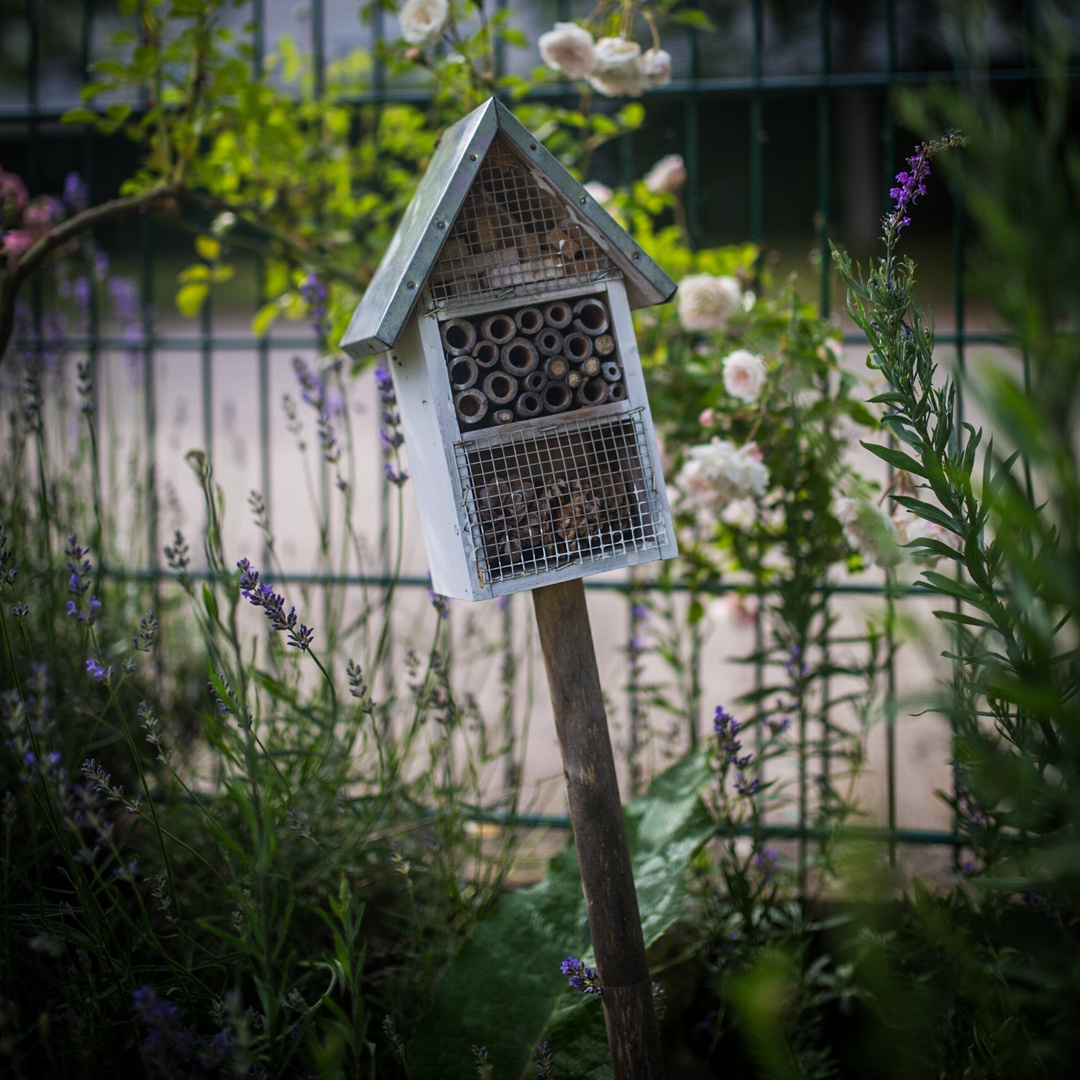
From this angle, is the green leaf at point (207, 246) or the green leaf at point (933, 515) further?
the green leaf at point (207, 246)

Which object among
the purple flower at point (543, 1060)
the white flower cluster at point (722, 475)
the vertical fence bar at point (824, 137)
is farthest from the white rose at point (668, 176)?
the purple flower at point (543, 1060)

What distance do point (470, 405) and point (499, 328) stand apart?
11cm

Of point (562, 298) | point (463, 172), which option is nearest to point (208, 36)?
point (463, 172)

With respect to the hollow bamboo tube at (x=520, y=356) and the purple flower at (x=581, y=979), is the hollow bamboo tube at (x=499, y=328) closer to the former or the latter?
the hollow bamboo tube at (x=520, y=356)

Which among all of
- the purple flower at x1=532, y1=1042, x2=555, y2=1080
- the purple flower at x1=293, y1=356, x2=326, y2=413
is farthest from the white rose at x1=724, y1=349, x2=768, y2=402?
the purple flower at x1=532, y1=1042, x2=555, y2=1080

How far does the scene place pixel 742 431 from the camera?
1.85 m

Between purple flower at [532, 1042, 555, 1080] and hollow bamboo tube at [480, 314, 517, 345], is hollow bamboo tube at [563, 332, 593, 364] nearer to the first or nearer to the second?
hollow bamboo tube at [480, 314, 517, 345]

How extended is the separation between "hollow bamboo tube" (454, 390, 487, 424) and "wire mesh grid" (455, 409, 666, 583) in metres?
0.04

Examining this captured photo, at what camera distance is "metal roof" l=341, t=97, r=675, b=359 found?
3.61 feet

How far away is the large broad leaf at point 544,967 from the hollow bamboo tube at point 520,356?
0.80 metres

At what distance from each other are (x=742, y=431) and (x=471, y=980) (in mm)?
1136

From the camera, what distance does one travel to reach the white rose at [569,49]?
153 centimetres

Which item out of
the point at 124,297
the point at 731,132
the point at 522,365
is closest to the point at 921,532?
the point at 522,365

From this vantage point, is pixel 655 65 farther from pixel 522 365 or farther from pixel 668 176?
pixel 522 365
